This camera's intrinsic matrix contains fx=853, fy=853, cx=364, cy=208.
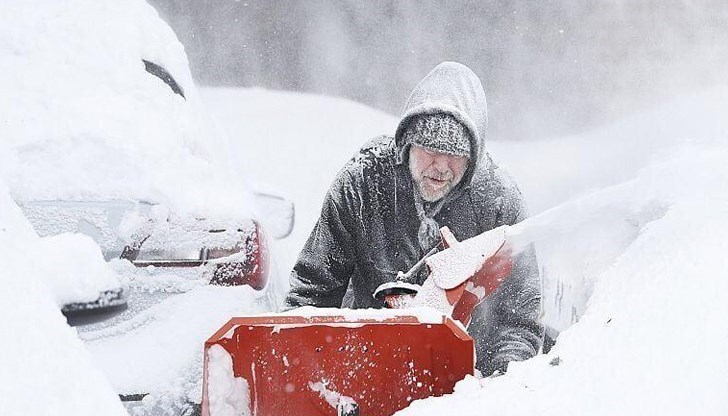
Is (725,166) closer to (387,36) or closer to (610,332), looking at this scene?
(610,332)

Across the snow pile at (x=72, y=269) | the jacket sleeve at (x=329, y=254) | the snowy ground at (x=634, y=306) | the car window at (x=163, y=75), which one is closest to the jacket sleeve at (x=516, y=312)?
the snowy ground at (x=634, y=306)

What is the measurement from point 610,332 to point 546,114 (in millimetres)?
6133

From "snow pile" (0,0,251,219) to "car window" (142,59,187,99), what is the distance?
3 centimetres

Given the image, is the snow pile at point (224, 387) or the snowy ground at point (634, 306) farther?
the snow pile at point (224, 387)

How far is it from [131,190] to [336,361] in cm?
90

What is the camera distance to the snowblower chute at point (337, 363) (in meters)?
2.28

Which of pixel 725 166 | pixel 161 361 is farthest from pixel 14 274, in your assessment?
pixel 725 166

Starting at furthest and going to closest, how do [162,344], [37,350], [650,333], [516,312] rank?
[516,312] → [162,344] → [650,333] → [37,350]

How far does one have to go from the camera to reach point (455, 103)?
10.9 ft

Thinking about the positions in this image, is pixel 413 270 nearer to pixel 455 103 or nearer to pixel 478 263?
pixel 478 263

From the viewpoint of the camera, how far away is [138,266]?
8.41 feet

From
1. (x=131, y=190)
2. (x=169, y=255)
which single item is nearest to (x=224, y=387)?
(x=169, y=255)

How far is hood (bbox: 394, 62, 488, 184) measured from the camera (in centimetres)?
327

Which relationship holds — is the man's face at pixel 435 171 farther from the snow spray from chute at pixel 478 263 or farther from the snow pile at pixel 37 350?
the snow pile at pixel 37 350
